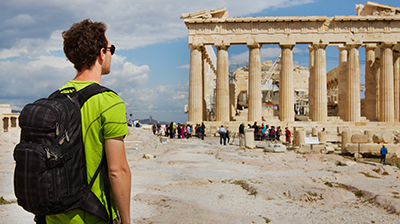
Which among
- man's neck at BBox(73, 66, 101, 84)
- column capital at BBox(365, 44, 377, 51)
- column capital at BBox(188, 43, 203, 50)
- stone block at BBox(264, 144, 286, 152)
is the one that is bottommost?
stone block at BBox(264, 144, 286, 152)

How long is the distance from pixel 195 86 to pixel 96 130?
101 ft

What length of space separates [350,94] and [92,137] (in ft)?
112

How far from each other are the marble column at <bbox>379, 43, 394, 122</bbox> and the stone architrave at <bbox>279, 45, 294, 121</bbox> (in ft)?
28.4

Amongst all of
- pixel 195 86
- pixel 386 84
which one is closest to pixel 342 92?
pixel 386 84

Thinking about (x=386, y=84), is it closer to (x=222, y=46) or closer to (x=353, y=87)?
(x=353, y=87)

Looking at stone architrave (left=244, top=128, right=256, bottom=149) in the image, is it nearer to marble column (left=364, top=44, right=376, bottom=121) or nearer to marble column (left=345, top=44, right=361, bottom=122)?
marble column (left=345, top=44, right=361, bottom=122)

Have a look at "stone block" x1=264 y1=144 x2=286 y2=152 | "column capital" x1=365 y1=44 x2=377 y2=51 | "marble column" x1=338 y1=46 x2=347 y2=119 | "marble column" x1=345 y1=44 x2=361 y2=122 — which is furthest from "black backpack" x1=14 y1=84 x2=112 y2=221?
"column capital" x1=365 y1=44 x2=377 y2=51

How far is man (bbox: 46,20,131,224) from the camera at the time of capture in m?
2.26

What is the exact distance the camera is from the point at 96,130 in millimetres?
2279

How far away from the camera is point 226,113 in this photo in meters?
32.7

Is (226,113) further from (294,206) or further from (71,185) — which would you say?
(71,185)

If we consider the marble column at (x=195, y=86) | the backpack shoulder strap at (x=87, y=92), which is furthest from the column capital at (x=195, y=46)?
the backpack shoulder strap at (x=87, y=92)

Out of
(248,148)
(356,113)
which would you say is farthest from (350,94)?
(248,148)

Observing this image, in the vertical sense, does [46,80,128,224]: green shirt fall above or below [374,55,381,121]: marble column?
below
